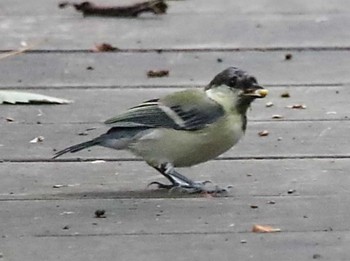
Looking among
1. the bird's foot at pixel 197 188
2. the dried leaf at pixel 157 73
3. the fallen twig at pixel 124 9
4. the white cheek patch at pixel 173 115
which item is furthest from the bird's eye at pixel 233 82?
the fallen twig at pixel 124 9

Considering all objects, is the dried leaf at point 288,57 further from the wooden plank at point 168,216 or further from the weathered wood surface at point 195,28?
the wooden plank at point 168,216

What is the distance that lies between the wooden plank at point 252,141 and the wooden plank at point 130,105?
0.26 ft

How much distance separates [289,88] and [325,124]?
1.56 ft

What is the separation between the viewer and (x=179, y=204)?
349cm

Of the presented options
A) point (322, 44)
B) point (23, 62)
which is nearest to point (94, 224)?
point (23, 62)

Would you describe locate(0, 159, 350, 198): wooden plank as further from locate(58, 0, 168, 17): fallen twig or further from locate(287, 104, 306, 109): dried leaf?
locate(58, 0, 168, 17): fallen twig

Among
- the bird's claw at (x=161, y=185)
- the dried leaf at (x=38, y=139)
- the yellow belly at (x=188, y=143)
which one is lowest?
the dried leaf at (x=38, y=139)

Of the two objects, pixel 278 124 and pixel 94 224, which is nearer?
pixel 94 224

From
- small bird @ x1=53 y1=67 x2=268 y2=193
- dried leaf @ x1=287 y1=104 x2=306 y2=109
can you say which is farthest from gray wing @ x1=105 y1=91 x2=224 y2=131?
dried leaf @ x1=287 y1=104 x2=306 y2=109

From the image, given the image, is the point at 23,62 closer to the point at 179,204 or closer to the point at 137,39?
the point at 137,39

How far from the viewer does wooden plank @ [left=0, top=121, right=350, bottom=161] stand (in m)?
3.95

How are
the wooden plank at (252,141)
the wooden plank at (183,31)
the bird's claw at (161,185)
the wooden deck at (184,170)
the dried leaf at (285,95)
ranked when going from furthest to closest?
the wooden plank at (183,31), the dried leaf at (285,95), the wooden plank at (252,141), the bird's claw at (161,185), the wooden deck at (184,170)

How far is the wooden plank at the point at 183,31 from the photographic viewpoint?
17.6 ft

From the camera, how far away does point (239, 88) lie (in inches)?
146
